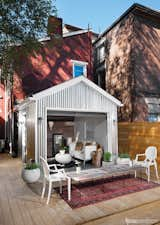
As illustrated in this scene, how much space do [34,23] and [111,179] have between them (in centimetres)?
540

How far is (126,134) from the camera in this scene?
909 cm

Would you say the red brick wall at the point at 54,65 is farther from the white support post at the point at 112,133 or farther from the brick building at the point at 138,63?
the white support post at the point at 112,133

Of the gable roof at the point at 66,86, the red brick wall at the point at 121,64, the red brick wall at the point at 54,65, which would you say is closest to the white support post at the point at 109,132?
the gable roof at the point at 66,86

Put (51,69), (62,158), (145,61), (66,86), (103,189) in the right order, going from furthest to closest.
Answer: (51,69)
(145,61)
(62,158)
(66,86)
(103,189)

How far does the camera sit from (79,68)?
1430cm

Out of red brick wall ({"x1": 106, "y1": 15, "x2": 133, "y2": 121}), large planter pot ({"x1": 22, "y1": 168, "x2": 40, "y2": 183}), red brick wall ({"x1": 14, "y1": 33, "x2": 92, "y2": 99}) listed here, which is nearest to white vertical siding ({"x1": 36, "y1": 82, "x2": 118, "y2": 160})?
large planter pot ({"x1": 22, "y1": 168, "x2": 40, "y2": 183})

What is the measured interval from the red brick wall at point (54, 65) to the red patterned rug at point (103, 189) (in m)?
8.29

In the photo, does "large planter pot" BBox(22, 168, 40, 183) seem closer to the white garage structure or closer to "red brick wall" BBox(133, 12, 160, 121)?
the white garage structure

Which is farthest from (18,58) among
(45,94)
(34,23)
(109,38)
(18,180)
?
(109,38)

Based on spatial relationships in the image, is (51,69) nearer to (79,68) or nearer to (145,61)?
(79,68)

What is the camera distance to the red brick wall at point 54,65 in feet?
40.9

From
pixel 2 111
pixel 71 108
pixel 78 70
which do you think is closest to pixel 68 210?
pixel 71 108

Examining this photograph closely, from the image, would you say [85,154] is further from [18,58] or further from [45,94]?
[18,58]

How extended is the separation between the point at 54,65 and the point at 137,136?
306 inches
